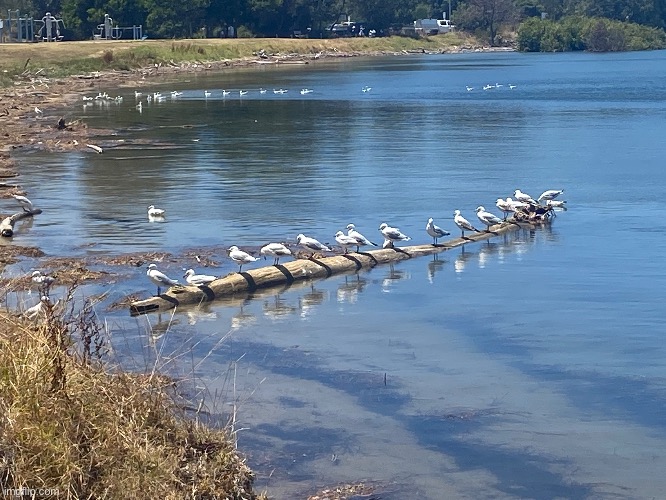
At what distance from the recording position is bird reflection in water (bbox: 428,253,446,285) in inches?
755

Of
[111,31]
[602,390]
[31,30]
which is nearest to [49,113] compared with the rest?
[602,390]

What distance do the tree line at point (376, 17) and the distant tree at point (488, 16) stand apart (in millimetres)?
136

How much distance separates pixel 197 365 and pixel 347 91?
194ft

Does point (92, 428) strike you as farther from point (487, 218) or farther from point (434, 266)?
point (487, 218)

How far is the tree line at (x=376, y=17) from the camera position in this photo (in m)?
119

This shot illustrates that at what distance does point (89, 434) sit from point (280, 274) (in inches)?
377

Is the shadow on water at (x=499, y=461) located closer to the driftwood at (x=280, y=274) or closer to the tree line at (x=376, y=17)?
the driftwood at (x=280, y=274)

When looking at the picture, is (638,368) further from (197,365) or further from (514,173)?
(514,173)

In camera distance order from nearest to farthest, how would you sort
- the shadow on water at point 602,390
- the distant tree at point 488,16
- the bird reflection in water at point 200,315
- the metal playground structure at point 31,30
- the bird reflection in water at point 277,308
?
the shadow on water at point 602,390
the bird reflection in water at point 200,315
the bird reflection in water at point 277,308
the metal playground structure at point 31,30
the distant tree at point 488,16

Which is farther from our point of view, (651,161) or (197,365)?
(651,161)

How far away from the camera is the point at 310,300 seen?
17.2 metres

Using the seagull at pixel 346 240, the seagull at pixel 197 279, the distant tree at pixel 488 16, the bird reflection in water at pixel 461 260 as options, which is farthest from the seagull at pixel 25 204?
the distant tree at pixel 488 16

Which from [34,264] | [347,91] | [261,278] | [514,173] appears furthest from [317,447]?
[347,91]

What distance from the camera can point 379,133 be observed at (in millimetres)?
44281
